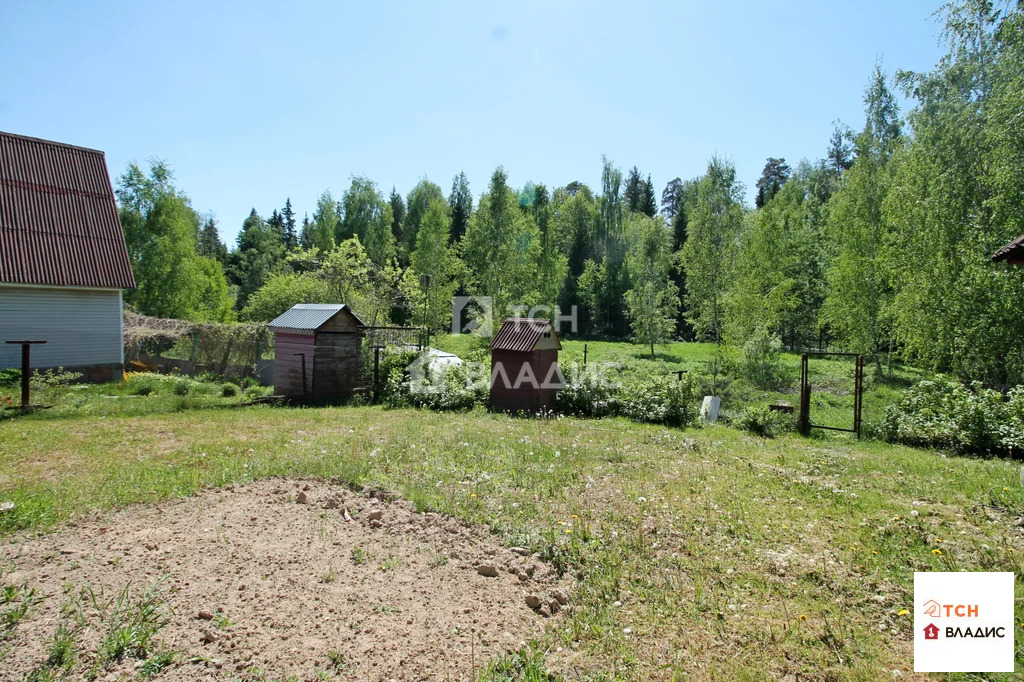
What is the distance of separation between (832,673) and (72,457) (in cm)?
854

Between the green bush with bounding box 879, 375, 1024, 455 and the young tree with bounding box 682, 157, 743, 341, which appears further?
the young tree with bounding box 682, 157, 743, 341

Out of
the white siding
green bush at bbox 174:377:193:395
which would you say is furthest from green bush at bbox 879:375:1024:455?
the white siding

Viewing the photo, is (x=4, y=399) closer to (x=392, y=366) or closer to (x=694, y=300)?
(x=392, y=366)

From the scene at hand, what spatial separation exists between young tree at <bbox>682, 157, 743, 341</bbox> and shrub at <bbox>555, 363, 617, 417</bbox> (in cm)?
1530

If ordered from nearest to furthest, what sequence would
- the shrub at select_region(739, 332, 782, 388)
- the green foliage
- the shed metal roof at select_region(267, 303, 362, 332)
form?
the shed metal roof at select_region(267, 303, 362, 332)
the shrub at select_region(739, 332, 782, 388)
the green foliage

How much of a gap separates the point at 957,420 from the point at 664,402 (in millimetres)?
4816

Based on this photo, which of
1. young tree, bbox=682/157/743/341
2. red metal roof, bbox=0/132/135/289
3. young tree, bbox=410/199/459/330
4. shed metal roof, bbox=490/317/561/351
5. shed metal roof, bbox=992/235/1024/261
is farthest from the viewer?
young tree, bbox=410/199/459/330

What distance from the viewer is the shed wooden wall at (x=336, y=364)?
1413 centimetres

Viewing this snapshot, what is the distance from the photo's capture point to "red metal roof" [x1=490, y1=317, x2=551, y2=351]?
1206 centimetres

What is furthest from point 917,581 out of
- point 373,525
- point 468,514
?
point 373,525

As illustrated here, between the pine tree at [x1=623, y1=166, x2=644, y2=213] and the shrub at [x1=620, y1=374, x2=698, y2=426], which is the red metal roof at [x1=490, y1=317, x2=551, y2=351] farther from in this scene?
the pine tree at [x1=623, y1=166, x2=644, y2=213]

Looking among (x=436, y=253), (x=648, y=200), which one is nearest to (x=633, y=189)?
(x=648, y=200)

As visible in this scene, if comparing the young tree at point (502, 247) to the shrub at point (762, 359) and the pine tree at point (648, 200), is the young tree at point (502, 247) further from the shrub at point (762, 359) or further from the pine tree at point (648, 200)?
the pine tree at point (648, 200)

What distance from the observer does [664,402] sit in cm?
1137
